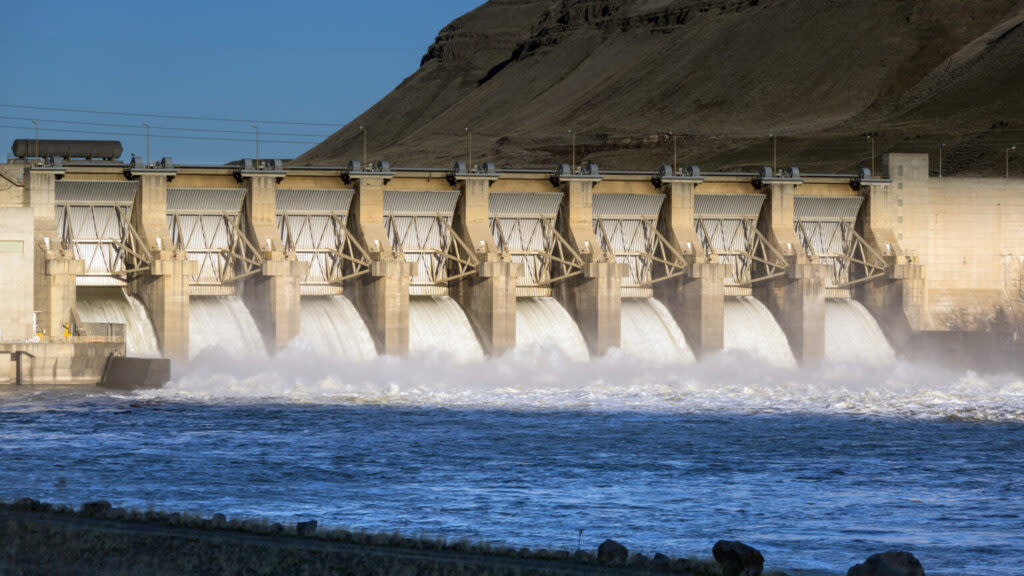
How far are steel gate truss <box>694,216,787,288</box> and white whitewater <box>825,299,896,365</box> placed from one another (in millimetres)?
4742

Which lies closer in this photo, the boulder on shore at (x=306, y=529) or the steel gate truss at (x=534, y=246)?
the boulder on shore at (x=306, y=529)

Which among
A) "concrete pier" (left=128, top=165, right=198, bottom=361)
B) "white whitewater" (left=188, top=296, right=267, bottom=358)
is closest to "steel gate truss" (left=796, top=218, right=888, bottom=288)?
"white whitewater" (left=188, top=296, right=267, bottom=358)

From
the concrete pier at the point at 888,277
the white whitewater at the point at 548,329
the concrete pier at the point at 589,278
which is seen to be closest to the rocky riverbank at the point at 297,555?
the white whitewater at the point at 548,329

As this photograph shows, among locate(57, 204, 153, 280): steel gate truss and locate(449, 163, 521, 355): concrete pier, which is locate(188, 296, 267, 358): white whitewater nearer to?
locate(57, 204, 153, 280): steel gate truss

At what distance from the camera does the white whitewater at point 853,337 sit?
8144 centimetres

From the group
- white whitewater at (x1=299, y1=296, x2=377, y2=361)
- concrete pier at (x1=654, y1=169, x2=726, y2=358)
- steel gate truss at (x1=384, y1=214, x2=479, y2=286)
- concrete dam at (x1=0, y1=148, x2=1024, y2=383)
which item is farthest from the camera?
concrete pier at (x1=654, y1=169, x2=726, y2=358)

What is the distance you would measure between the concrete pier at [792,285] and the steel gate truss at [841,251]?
2742 mm

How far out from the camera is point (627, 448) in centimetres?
4909

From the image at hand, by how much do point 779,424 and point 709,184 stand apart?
1071 inches

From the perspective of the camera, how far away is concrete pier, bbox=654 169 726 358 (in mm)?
76375

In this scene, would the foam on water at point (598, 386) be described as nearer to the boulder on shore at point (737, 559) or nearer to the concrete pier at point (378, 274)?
the concrete pier at point (378, 274)

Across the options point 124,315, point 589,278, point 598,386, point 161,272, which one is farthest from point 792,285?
point 124,315

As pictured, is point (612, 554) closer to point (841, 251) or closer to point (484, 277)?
point (484, 277)

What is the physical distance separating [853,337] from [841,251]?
542 cm
